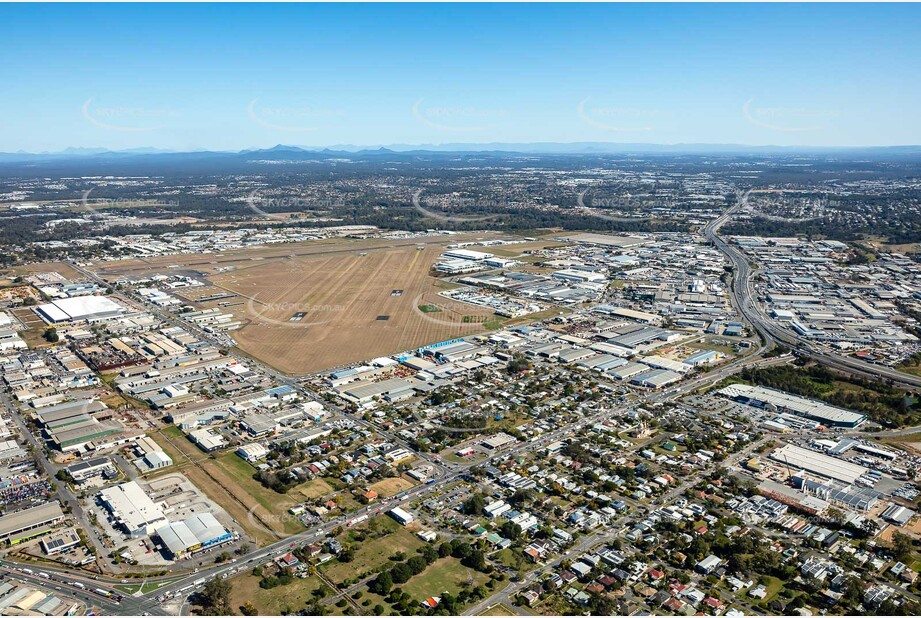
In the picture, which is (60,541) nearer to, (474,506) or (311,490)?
(311,490)

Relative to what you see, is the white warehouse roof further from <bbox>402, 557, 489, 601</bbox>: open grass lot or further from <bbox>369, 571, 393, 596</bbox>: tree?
<bbox>402, 557, 489, 601</bbox>: open grass lot

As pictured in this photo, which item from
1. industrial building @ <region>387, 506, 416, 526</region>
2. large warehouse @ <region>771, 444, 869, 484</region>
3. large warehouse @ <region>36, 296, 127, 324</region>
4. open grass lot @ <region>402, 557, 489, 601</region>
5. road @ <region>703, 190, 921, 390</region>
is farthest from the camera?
large warehouse @ <region>36, 296, 127, 324</region>

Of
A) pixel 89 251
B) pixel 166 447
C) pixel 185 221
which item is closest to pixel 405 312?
pixel 166 447

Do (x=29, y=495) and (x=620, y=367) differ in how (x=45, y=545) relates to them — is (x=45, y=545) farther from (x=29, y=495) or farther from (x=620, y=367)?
(x=620, y=367)

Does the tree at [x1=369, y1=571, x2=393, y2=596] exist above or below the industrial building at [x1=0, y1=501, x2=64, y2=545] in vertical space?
below

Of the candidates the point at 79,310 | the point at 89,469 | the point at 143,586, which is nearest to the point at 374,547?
the point at 143,586

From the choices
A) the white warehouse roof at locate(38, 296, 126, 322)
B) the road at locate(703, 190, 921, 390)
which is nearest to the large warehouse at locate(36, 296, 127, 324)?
the white warehouse roof at locate(38, 296, 126, 322)

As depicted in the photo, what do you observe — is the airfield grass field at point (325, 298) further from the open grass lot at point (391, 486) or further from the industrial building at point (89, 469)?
the open grass lot at point (391, 486)
